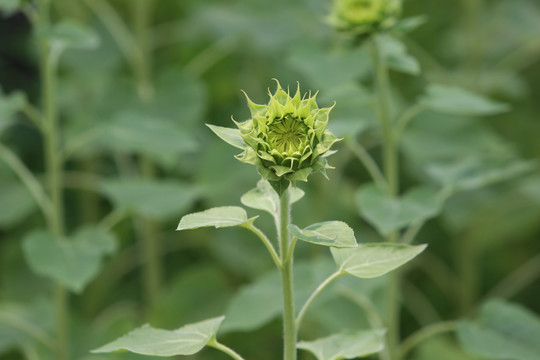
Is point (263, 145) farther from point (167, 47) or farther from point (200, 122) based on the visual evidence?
point (167, 47)

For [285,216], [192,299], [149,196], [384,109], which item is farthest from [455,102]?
[192,299]

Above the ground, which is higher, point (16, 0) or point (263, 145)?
point (16, 0)

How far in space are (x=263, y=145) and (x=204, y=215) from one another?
0.11 meters

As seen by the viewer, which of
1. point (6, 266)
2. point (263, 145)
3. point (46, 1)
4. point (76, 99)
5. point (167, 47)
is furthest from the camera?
point (167, 47)

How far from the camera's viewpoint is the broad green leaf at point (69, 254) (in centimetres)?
110

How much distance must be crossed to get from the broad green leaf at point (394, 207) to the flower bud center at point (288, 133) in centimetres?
31

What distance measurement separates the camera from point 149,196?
4.41 ft

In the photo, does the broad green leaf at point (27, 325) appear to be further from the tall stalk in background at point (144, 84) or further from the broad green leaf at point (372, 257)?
the broad green leaf at point (372, 257)

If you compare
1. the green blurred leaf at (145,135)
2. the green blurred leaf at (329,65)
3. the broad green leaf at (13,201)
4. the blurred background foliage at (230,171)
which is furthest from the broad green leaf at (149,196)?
the green blurred leaf at (329,65)

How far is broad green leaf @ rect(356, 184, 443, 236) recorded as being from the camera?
0.98m

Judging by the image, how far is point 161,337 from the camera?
0.76 m

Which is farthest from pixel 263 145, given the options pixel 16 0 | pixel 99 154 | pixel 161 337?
pixel 99 154

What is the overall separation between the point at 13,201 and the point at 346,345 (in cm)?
90

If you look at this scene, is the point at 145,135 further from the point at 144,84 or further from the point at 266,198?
the point at 266,198
